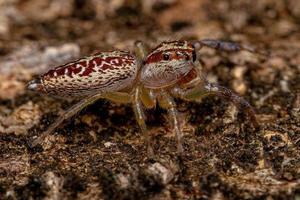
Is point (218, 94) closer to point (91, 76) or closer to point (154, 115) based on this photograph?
point (154, 115)

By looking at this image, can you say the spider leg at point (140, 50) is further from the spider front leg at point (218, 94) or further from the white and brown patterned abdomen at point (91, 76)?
the spider front leg at point (218, 94)

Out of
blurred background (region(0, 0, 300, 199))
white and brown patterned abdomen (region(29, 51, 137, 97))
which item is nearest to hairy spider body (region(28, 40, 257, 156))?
white and brown patterned abdomen (region(29, 51, 137, 97))

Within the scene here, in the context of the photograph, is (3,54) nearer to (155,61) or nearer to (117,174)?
(155,61)

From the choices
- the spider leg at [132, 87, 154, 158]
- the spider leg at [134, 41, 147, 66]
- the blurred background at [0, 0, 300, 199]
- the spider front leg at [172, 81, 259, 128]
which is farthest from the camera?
the spider leg at [134, 41, 147, 66]

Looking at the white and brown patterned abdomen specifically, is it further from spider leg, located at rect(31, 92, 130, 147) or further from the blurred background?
the blurred background

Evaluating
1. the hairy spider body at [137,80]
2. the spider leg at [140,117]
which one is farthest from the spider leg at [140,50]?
the spider leg at [140,117]

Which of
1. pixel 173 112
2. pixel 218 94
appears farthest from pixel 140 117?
pixel 218 94

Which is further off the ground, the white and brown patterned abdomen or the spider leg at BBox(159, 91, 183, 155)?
the white and brown patterned abdomen
